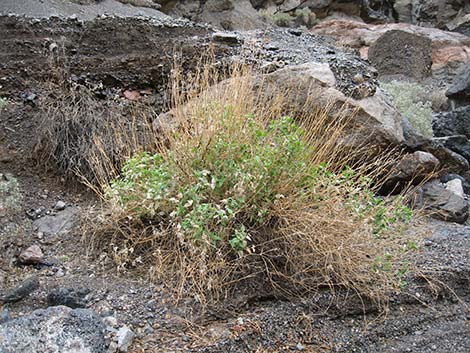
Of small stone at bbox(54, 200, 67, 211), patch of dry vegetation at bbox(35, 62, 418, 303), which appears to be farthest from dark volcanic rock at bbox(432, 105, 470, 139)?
small stone at bbox(54, 200, 67, 211)

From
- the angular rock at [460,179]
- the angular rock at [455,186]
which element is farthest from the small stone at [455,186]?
the angular rock at [460,179]

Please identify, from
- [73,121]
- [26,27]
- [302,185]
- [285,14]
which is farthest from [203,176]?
[285,14]

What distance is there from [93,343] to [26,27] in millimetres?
4132

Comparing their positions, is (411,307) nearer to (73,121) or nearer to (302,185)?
(302,185)

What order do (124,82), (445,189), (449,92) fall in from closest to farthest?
(445,189), (124,82), (449,92)

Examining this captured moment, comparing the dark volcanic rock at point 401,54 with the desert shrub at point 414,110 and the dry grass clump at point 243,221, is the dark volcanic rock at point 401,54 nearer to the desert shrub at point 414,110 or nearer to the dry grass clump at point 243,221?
the desert shrub at point 414,110

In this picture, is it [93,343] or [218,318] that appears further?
[218,318]

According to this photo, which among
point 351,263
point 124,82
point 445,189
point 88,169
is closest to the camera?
point 351,263

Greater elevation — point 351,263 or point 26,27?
point 26,27

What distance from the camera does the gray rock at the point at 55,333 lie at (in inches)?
76.2

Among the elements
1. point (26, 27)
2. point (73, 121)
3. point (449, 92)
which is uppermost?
point (26, 27)

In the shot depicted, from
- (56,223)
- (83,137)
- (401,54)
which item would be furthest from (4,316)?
(401,54)

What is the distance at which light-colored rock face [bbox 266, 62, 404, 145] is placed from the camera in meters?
4.10

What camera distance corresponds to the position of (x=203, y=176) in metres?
2.64
